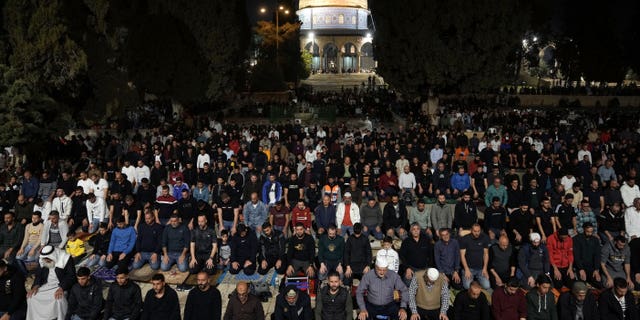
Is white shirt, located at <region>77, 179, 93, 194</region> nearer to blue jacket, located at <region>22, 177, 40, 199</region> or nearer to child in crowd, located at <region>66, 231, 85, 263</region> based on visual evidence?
blue jacket, located at <region>22, 177, 40, 199</region>

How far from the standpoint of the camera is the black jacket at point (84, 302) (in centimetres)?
675

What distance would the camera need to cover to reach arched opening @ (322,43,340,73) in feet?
268

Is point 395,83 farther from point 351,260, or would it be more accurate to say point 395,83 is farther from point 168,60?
point 351,260

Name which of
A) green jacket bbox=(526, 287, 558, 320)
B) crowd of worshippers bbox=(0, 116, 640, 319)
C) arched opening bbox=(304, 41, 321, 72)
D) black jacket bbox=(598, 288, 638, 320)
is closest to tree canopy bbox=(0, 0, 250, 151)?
crowd of worshippers bbox=(0, 116, 640, 319)

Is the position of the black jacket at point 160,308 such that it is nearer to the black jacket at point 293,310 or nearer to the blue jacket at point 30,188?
the black jacket at point 293,310

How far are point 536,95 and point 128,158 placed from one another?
3284 centimetres

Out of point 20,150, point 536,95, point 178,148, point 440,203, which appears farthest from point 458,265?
point 536,95

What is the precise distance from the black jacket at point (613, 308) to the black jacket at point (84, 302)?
6.93 meters

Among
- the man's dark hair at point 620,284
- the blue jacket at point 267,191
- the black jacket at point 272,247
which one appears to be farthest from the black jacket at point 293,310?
the blue jacket at point 267,191

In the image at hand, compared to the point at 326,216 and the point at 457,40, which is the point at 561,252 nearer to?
the point at 326,216

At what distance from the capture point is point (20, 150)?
589 inches

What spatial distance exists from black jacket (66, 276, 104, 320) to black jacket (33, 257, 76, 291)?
45 centimetres

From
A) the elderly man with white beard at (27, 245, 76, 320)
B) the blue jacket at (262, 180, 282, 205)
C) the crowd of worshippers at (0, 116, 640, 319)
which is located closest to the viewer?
the elderly man with white beard at (27, 245, 76, 320)

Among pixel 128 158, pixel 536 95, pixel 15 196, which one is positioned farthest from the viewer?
pixel 536 95
